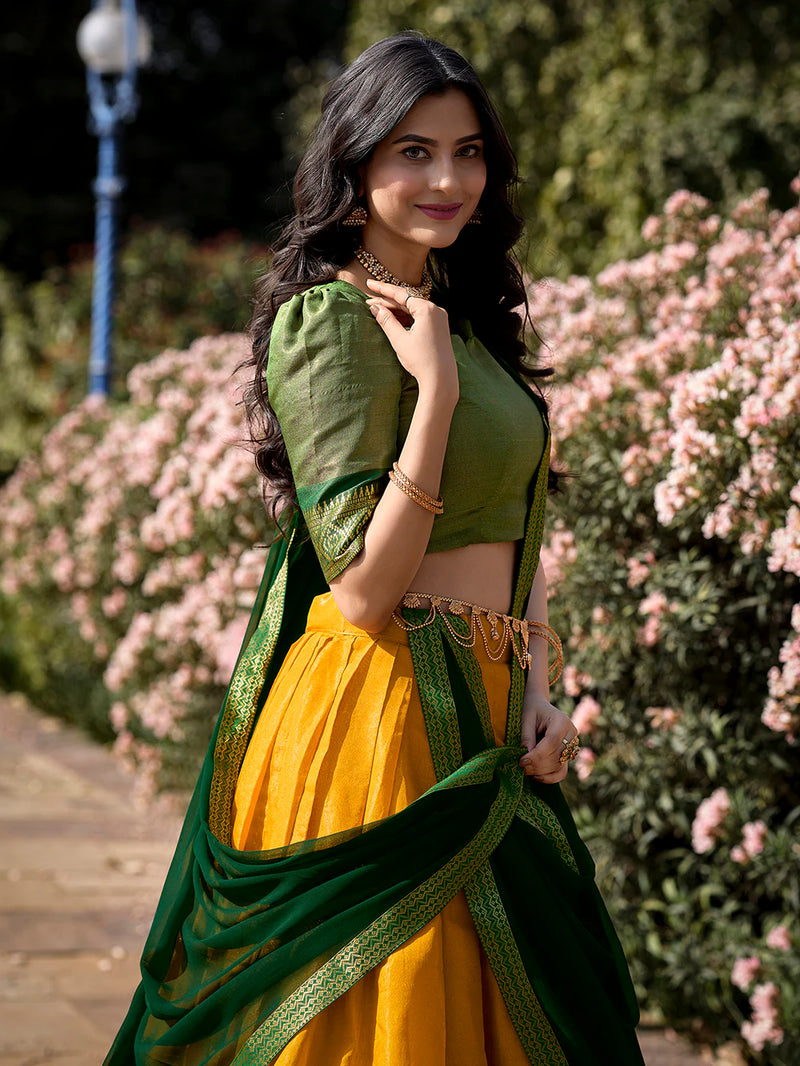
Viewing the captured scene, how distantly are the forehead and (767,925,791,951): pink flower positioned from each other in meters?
1.88

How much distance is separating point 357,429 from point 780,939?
1738 mm

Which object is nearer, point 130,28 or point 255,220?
point 130,28

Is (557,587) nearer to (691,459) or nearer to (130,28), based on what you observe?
(691,459)

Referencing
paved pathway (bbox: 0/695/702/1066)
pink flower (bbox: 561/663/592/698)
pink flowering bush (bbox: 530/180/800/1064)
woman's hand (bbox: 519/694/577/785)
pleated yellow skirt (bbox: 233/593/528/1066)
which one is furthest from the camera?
paved pathway (bbox: 0/695/702/1066)

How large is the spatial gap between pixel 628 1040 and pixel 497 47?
864 centimetres

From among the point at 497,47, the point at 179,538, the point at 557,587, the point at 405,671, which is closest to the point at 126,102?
the point at 497,47

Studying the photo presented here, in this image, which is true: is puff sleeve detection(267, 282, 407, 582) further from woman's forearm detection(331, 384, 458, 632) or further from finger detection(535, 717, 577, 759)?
finger detection(535, 717, 577, 759)

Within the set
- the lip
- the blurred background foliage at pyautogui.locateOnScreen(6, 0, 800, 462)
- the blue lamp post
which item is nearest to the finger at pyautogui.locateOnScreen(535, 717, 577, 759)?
the lip

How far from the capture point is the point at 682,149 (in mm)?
7836

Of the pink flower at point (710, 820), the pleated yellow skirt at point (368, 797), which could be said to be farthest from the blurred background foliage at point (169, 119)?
the pleated yellow skirt at point (368, 797)

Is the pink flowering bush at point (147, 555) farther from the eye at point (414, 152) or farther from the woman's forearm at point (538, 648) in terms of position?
→ the eye at point (414, 152)

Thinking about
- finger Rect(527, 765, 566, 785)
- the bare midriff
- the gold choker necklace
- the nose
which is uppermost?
the nose

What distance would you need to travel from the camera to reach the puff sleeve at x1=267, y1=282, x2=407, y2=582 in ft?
6.19

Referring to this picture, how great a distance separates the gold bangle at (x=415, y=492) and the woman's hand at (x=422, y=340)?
13cm
